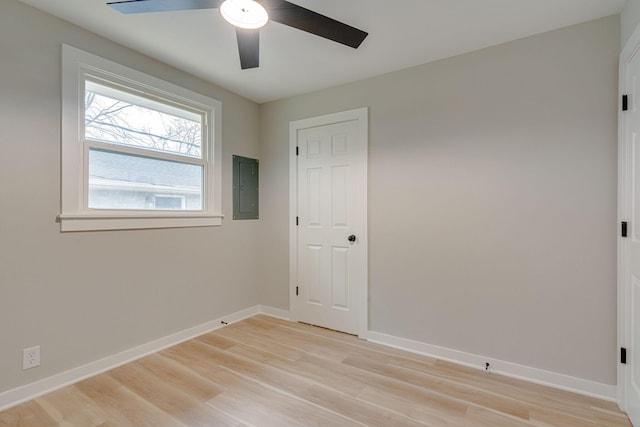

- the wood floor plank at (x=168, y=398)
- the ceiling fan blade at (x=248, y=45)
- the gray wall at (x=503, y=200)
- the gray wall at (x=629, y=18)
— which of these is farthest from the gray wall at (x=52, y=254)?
the gray wall at (x=629, y=18)

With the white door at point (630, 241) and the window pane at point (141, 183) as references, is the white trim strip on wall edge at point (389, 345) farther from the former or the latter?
the window pane at point (141, 183)

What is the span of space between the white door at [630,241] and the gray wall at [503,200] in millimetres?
103

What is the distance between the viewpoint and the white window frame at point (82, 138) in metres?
2.10

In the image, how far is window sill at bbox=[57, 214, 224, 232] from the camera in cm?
212

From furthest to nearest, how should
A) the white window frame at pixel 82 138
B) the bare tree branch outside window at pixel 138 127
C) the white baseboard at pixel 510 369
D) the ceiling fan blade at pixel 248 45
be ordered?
the bare tree branch outside window at pixel 138 127 < the white window frame at pixel 82 138 < the white baseboard at pixel 510 369 < the ceiling fan blade at pixel 248 45

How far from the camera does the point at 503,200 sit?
7.54 ft

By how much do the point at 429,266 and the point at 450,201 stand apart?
1.91 feet

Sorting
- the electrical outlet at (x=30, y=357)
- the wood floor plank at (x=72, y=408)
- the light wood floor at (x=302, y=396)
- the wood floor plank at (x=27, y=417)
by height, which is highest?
the electrical outlet at (x=30, y=357)

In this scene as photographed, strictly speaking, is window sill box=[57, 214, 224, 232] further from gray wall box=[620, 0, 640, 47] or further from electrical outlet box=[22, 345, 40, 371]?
gray wall box=[620, 0, 640, 47]

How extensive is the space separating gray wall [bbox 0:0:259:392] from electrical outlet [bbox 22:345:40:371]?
3 centimetres

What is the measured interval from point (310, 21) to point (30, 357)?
2684mm

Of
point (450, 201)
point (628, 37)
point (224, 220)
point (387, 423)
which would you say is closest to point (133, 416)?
point (387, 423)

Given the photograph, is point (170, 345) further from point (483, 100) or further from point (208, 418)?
point (483, 100)

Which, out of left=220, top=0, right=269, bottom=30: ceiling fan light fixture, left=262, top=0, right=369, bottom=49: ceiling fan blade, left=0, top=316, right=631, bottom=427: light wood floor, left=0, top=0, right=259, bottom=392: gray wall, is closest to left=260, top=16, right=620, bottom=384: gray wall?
left=0, top=316, right=631, bottom=427: light wood floor
